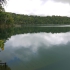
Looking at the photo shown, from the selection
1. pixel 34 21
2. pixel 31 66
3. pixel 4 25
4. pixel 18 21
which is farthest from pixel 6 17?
pixel 34 21

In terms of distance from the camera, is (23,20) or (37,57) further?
(23,20)

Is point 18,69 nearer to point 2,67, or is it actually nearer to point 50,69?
point 2,67

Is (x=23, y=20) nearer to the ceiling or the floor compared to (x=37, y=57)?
nearer to the floor

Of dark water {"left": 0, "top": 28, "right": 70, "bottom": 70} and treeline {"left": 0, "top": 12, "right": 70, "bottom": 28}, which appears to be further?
treeline {"left": 0, "top": 12, "right": 70, "bottom": 28}

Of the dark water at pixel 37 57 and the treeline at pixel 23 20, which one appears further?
the treeline at pixel 23 20

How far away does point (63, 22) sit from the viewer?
649 feet

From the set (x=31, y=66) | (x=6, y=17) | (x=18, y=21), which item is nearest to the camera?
(x=31, y=66)

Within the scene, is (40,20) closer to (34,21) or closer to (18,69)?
(34,21)

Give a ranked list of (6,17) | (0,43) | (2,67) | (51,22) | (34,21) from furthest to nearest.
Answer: (51,22) → (34,21) → (6,17) → (2,67) → (0,43)

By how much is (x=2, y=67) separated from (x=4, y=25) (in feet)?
230

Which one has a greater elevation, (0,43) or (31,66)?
(0,43)

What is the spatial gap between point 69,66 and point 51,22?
182870 millimetres

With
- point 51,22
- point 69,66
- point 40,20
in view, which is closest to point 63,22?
point 51,22

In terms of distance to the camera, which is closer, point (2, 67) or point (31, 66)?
point (2, 67)
